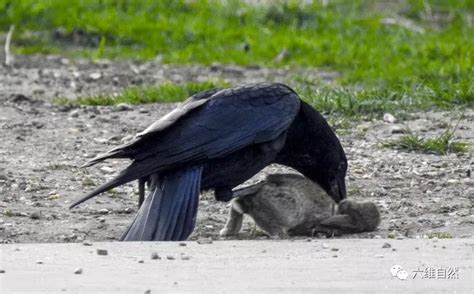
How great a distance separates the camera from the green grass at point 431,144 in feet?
26.3

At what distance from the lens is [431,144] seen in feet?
26.4

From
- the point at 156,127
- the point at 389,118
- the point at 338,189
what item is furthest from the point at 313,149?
the point at 389,118

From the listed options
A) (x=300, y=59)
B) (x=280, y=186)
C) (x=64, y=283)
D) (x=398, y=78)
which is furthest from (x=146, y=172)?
(x=300, y=59)

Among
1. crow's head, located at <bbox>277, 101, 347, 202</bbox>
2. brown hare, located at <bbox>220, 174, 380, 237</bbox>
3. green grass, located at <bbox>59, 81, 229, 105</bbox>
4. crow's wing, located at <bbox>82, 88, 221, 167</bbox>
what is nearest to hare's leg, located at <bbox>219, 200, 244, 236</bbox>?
brown hare, located at <bbox>220, 174, 380, 237</bbox>

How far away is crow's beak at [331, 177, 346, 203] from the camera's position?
6641 millimetres

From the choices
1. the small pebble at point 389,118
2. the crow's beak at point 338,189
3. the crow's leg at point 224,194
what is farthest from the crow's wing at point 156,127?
the small pebble at point 389,118

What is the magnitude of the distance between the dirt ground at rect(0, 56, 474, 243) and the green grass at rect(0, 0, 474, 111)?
62 cm

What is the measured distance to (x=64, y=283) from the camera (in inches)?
194

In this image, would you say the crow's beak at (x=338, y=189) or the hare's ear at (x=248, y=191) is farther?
the crow's beak at (x=338, y=189)

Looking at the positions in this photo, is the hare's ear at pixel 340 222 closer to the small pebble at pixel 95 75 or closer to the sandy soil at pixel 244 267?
the sandy soil at pixel 244 267

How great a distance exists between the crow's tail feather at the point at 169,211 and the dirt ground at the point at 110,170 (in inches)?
9.8

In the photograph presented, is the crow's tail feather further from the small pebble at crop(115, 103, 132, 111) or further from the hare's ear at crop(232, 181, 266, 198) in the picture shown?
the small pebble at crop(115, 103, 132, 111)

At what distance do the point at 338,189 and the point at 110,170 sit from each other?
5.12ft

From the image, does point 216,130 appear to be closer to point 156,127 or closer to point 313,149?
point 156,127
